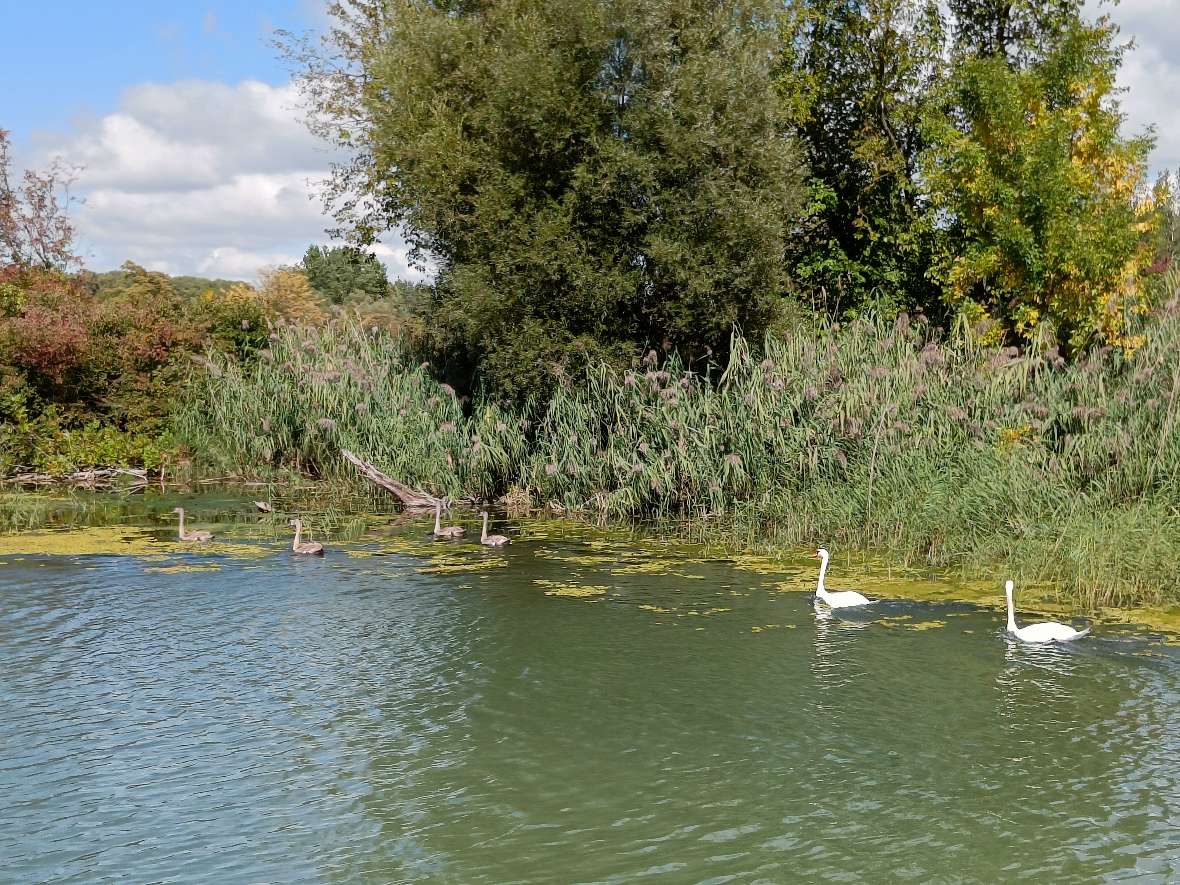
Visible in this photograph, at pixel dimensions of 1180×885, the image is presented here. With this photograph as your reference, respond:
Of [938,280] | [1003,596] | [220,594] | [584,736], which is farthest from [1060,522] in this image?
[938,280]

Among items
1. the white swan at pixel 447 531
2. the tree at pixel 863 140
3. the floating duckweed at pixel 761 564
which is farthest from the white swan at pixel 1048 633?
the tree at pixel 863 140

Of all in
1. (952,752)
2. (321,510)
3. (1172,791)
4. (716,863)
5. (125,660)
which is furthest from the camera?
(321,510)

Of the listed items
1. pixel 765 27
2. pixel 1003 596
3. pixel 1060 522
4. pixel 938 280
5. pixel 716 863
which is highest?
pixel 765 27

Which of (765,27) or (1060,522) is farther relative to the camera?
(765,27)

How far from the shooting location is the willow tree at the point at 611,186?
1855 centimetres

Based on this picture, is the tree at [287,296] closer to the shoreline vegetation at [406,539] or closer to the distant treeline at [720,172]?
the distant treeline at [720,172]

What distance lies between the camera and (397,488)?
778 inches

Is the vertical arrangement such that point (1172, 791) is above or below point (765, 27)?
below

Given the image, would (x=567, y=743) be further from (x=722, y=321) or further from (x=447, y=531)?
(x=722, y=321)

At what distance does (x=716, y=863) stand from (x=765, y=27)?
17.7m

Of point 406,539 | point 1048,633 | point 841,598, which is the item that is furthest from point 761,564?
point 406,539

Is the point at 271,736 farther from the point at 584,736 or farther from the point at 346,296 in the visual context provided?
the point at 346,296

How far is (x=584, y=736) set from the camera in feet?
→ 28.7

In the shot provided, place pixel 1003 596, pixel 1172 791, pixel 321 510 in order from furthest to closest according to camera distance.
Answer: pixel 321 510
pixel 1003 596
pixel 1172 791
